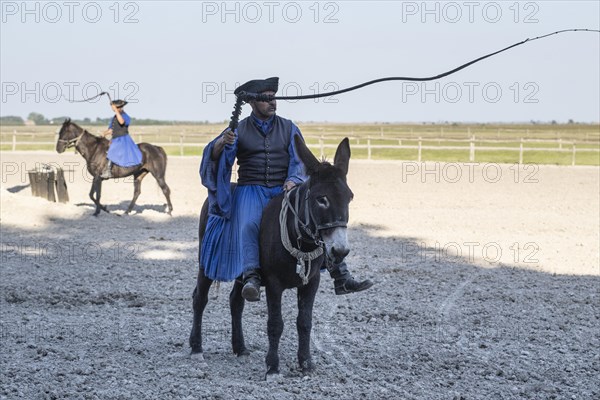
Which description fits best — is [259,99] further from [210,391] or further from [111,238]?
[111,238]

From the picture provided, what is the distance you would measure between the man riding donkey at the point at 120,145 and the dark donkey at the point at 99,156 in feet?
0.78

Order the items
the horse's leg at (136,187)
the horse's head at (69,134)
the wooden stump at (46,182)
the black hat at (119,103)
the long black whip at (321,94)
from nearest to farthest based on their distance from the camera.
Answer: the long black whip at (321,94) < the black hat at (119,103) < the horse's leg at (136,187) < the horse's head at (69,134) < the wooden stump at (46,182)

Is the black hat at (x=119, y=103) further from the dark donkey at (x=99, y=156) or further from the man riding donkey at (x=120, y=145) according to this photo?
the dark donkey at (x=99, y=156)

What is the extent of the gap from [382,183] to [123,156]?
33.9ft

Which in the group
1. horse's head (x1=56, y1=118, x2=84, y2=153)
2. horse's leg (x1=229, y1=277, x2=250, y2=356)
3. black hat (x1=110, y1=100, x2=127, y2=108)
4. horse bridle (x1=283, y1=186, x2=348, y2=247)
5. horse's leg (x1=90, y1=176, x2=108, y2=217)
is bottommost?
horse's leg (x1=229, y1=277, x2=250, y2=356)

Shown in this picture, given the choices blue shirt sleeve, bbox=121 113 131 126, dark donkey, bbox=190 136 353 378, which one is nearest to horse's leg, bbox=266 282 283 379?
dark donkey, bbox=190 136 353 378

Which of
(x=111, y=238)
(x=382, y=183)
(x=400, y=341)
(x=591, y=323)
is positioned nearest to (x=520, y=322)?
(x=591, y=323)

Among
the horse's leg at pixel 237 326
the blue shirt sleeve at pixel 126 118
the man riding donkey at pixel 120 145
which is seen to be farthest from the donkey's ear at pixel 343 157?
the blue shirt sleeve at pixel 126 118

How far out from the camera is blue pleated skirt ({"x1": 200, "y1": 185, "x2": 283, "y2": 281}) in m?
6.97

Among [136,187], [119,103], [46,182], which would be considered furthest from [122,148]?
[46,182]

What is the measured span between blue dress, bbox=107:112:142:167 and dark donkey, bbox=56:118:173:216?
312 millimetres

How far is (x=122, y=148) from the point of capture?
20.0 m

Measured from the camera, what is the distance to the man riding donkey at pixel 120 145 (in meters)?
19.5

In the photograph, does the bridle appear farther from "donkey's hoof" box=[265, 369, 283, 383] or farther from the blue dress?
the blue dress
